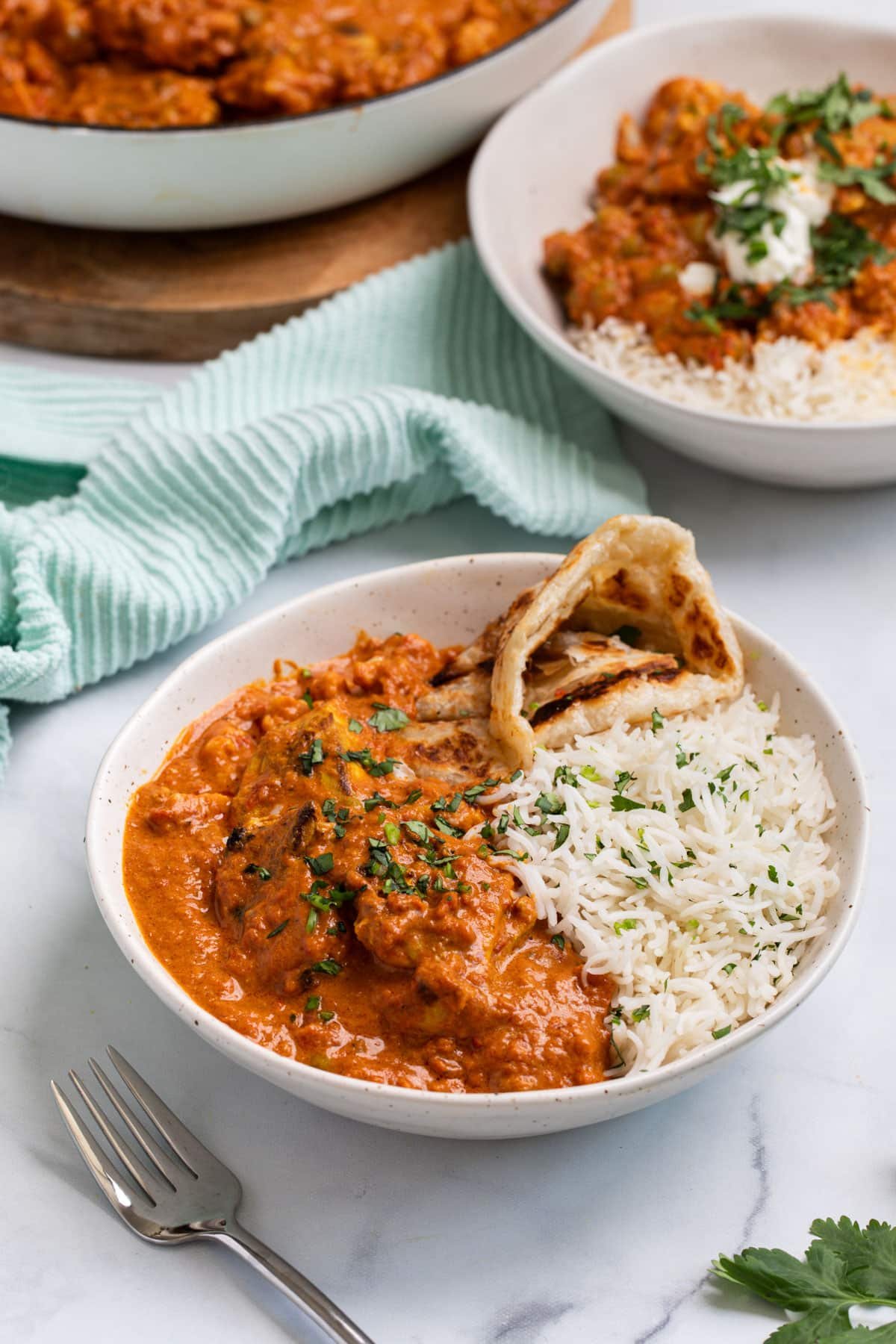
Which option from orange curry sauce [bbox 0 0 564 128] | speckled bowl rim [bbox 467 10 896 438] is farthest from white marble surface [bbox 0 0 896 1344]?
orange curry sauce [bbox 0 0 564 128]

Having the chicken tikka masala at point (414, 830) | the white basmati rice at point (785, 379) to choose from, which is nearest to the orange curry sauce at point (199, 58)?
the white basmati rice at point (785, 379)

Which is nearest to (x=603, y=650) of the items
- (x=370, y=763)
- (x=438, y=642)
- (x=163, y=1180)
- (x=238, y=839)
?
(x=438, y=642)

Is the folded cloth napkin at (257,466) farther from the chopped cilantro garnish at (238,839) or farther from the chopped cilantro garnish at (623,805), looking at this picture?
the chopped cilantro garnish at (623,805)

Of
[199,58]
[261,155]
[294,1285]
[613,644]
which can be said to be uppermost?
[199,58]

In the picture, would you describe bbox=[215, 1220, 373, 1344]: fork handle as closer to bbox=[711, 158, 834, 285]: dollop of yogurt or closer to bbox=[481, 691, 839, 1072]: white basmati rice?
bbox=[481, 691, 839, 1072]: white basmati rice

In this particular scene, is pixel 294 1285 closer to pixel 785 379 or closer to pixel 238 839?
pixel 238 839

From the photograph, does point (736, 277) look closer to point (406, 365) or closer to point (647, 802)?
point (406, 365)
